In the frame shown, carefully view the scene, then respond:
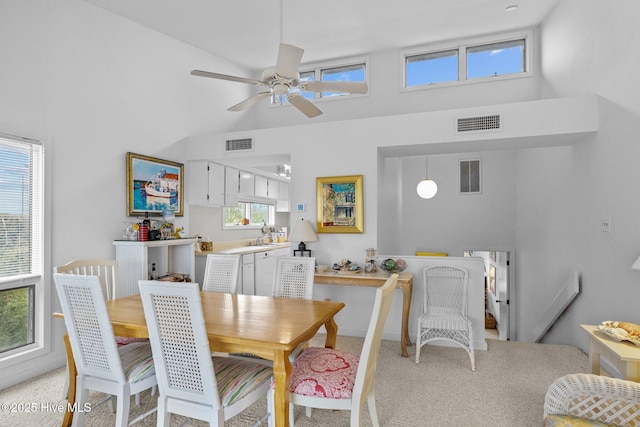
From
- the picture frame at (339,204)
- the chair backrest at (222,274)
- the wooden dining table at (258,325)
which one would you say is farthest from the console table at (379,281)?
the wooden dining table at (258,325)

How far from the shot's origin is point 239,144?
4.66 meters

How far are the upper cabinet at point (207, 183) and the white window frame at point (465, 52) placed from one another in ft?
9.57

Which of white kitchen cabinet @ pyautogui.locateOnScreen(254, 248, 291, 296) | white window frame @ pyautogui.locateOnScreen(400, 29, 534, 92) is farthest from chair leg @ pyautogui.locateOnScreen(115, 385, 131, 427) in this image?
white window frame @ pyautogui.locateOnScreen(400, 29, 534, 92)

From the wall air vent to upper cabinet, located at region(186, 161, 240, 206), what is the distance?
10.4ft

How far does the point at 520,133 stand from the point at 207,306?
332cm

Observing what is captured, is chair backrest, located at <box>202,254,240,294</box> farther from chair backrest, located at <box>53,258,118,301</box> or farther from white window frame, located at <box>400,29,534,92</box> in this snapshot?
white window frame, located at <box>400,29,534,92</box>

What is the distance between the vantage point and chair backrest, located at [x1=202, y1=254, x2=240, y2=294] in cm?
324

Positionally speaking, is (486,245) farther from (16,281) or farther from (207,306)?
(16,281)

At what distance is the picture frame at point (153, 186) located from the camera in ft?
13.1

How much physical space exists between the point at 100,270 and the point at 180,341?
1902 millimetres

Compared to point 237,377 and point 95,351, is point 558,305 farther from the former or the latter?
point 95,351

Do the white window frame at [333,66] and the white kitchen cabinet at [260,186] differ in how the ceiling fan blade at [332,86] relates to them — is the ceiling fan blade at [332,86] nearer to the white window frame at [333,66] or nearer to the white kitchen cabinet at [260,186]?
the white window frame at [333,66]

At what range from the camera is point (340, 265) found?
4.12m

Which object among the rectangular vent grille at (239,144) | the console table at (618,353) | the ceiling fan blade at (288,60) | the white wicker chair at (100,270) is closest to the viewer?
the console table at (618,353)
